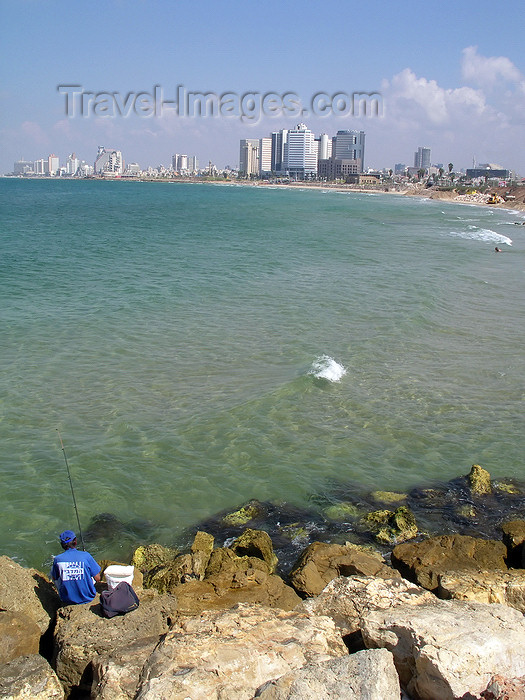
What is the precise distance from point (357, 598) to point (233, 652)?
71.2 inches

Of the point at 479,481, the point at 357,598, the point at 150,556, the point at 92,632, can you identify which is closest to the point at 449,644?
the point at 357,598

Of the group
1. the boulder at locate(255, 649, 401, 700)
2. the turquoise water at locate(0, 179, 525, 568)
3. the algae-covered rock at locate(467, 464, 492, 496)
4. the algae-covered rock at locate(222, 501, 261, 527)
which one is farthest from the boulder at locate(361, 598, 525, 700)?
the algae-covered rock at locate(467, 464, 492, 496)

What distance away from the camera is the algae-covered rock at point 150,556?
8844 mm

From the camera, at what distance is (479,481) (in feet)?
36.7

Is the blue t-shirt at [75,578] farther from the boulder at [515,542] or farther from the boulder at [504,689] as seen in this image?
the boulder at [515,542]

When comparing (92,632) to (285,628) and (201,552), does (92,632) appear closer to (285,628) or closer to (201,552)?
(285,628)

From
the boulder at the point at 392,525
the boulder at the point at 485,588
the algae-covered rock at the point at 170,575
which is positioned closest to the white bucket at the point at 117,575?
the algae-covered rock at the point at 170,575

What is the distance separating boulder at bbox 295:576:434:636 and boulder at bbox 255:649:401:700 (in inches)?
42.0

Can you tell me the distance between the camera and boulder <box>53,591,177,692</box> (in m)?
5.92

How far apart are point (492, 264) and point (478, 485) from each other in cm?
3043

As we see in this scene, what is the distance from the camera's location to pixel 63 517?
10453 mm

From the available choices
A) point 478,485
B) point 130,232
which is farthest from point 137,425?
point 130,232

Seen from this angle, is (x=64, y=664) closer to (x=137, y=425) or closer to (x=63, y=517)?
(x=63, y=517)

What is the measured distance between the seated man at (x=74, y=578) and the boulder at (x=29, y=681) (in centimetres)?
114
